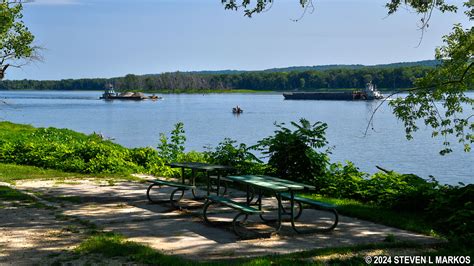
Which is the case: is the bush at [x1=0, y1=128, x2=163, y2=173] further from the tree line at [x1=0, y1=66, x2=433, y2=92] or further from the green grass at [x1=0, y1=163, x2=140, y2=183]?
the tree line at [x1=0, y1=66, x2=433, y2=92]

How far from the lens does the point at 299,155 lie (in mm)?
11195

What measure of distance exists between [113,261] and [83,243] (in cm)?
86

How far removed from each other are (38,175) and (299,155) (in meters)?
6.26

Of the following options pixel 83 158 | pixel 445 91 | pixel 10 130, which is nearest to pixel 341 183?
pixel 445 91

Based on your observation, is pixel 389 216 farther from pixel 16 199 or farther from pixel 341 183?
pixel 16 199

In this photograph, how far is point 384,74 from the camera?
387ft

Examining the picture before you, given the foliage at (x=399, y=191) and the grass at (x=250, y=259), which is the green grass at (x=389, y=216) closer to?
the foliage at (x=399, y=191)

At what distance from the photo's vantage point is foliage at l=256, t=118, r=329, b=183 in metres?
11.1

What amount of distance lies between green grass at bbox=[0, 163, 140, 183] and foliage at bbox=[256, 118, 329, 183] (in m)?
3.31

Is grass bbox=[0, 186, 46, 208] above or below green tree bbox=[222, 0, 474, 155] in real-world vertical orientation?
below

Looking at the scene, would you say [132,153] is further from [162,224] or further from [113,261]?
[113,261]

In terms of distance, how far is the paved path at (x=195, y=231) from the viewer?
602cm

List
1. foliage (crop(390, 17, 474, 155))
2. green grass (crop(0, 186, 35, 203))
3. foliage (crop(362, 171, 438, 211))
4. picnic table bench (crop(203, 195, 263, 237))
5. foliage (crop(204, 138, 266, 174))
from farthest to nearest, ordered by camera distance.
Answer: foliage (crop(204, 138, 266, 174))
foliage (crop(390, 17, 474, 155))
green grass (crop(0, 186, 35, 203))
foliage (crop(362, 171, 438, 211))
picnic table bench (crop(203, 195, 263, 237))

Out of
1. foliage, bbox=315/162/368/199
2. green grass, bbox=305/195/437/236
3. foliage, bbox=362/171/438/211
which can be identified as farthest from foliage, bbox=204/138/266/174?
green grass, bbox=305/195/437/236
